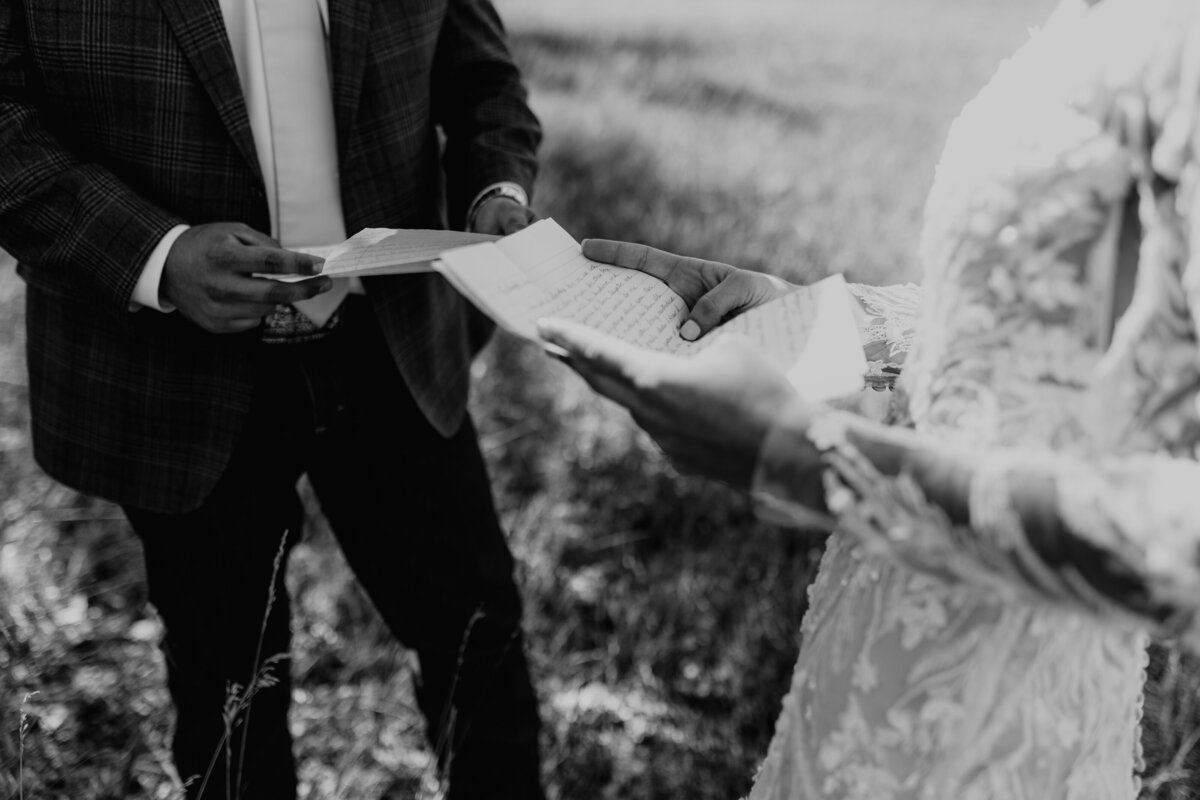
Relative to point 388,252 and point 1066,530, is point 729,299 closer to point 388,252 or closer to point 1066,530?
point 388,252

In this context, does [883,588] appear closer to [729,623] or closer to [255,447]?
[255,447]

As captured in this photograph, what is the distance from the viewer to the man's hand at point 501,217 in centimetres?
182

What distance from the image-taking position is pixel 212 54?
5.15 feet

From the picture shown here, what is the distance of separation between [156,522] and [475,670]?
692 millimetres

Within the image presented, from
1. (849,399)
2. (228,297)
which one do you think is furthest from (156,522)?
(849,399)

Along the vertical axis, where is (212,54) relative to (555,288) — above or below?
above

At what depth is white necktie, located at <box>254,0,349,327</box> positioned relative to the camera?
5.44ft

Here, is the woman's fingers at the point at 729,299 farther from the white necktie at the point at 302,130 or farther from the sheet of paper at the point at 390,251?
the white necktie at the point at 302,130

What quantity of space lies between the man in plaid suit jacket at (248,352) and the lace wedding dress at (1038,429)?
96cm

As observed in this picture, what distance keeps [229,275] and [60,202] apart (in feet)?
0.97

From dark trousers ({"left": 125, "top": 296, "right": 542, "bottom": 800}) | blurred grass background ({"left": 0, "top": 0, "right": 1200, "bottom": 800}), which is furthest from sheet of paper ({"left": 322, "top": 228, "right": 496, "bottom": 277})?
Answer: blurred grass background ({"left": 0, "top": 0, "right": 1200, "bottom": 800})

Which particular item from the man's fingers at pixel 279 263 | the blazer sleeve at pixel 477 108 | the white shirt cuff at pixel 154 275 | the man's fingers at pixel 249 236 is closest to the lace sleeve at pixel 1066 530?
the man's fingers at pixel 279 263

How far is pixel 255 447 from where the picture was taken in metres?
1.81

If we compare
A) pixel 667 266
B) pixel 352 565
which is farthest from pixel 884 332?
pixel 352 565
